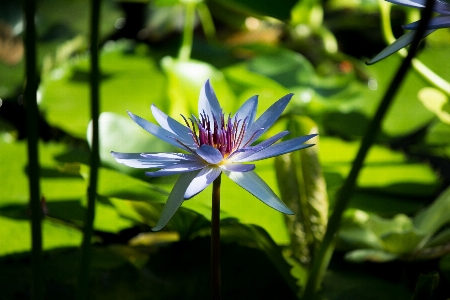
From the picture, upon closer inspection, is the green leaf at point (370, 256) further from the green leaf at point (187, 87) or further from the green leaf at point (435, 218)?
the green leaf at point (187, 87)

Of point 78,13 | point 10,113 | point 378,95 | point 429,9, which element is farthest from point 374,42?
→ point 429,9

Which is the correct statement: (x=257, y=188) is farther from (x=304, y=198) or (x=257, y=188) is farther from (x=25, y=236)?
(x=25, y=236)

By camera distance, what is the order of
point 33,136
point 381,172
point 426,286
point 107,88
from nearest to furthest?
point 33,136 → point 426,286 → point 381,172 → point 107,88

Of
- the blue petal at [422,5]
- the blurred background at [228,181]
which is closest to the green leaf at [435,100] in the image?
the blurred background at [228,181]

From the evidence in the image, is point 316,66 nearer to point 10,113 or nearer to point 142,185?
point 10,113

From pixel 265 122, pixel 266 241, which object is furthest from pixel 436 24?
pixel 266 241

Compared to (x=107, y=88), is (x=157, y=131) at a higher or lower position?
lower

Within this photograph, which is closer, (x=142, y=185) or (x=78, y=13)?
(x=142, y=185)

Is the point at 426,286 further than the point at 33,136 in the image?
Yes
